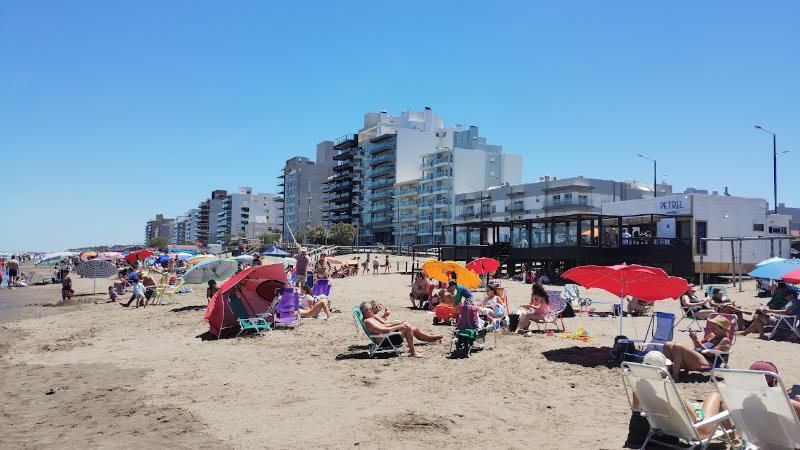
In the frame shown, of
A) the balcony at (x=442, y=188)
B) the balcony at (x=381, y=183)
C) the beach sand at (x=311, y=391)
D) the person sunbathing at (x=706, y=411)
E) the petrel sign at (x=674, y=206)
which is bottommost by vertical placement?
the beach sand at (x=311, y=391)

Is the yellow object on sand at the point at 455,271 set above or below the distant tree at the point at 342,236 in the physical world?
below

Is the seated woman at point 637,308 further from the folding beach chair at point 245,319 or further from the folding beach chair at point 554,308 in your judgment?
the folding beach chair at point 245,319

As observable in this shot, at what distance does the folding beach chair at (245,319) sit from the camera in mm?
11500

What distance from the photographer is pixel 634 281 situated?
869 centimetres

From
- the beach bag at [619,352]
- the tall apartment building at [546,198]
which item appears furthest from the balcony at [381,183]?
the beach bag at [619,352]

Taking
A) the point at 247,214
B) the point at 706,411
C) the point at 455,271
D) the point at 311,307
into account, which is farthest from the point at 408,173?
the point at 247,214

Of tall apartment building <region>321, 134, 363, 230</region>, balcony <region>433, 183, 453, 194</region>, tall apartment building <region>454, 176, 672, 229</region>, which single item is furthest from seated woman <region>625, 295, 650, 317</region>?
tall apartment building <region>321, 134, 363, 230</region>

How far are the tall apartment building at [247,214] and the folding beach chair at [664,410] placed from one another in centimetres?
15468

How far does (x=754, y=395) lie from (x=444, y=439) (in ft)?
8.38

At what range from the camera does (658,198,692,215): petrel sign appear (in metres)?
33.6

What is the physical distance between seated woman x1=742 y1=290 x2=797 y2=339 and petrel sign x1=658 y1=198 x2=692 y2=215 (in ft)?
79.2

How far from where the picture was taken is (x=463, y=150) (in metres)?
79.2

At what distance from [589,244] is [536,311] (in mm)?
19936

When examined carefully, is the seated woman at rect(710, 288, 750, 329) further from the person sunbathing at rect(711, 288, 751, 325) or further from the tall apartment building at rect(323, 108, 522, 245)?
the tall apartment building at rect(323, 108, 522, 245)
